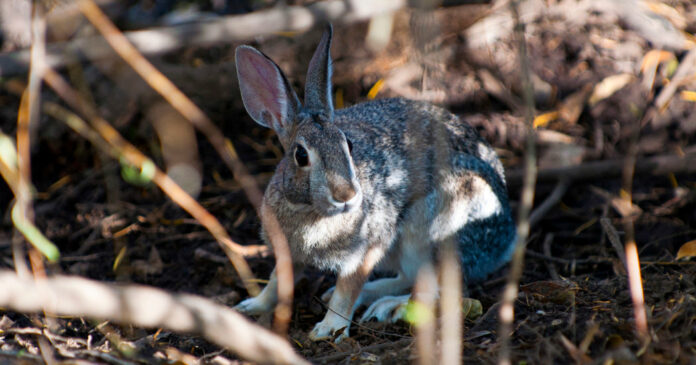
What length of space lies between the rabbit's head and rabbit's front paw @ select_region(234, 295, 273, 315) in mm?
810

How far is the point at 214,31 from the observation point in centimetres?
372

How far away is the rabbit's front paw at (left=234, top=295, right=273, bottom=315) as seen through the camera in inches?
164

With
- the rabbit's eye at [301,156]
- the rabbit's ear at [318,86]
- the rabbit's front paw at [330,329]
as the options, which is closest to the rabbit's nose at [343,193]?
the rabbit's eye at [301,156]

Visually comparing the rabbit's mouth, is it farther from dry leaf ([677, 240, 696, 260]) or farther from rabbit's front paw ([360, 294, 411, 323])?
dry leaf ([677, 240, 696, 260])

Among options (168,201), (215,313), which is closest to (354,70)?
(168,201)

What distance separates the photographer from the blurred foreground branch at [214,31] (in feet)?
12.2

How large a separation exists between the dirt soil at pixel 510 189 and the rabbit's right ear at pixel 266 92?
89 centimetres

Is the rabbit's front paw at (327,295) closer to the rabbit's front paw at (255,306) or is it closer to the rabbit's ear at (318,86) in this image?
the rabbit's front paw at (255,306)

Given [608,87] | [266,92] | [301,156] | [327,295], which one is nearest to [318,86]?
[266,92]

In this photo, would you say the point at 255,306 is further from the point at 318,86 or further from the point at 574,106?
the point at 574,106

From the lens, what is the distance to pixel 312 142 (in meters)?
3.49

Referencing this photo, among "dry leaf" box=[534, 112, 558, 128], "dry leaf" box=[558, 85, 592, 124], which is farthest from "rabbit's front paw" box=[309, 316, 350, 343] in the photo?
"dry leaf" box=[558, 85, 592, 124]

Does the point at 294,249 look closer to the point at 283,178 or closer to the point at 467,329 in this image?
the point at 283,178

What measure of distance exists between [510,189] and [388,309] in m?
1.87
